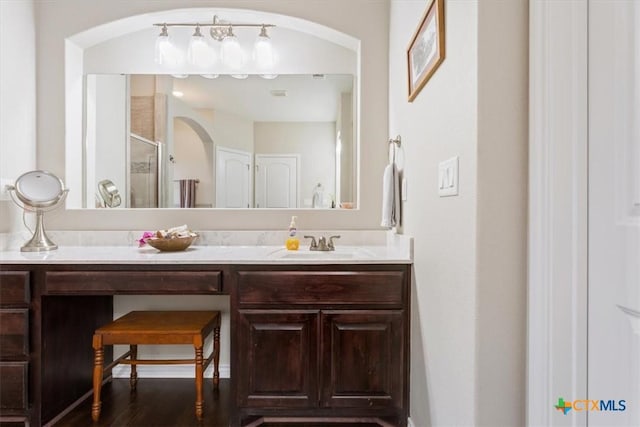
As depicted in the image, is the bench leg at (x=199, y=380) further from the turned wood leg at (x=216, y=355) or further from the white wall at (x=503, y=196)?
the white wall at (x=503, y=196)

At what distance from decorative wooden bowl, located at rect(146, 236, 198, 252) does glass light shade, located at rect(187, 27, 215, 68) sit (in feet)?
3.93

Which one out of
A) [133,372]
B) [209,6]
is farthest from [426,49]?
[133,372]

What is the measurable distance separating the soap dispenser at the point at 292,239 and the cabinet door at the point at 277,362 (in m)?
0.53

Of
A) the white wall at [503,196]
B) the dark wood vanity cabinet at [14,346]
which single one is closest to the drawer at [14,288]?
the dark wood vanity cabinet at [14,346]

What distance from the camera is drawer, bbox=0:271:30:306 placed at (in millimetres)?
1516

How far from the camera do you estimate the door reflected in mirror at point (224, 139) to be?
2.22 metres

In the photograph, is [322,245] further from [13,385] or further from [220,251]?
[13,385]

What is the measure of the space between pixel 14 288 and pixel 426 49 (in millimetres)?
2075

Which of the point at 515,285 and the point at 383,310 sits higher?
the point at 515,285

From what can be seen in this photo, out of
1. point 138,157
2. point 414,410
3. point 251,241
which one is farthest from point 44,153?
point 414,410

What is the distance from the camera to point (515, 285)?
2.78 ft

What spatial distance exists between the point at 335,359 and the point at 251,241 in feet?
3.08
